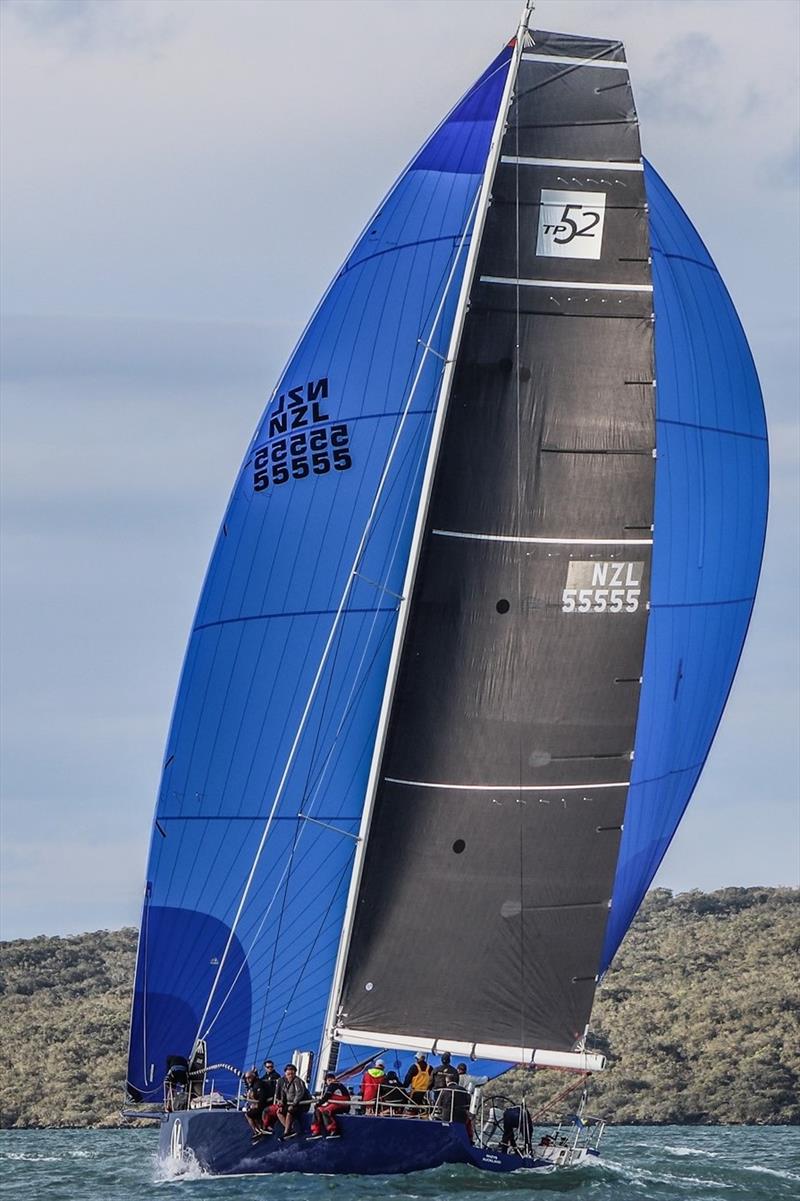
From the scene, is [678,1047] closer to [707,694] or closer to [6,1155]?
[6,1155]

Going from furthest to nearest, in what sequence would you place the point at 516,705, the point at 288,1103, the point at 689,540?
the point at 689,540 → the point at 516,705 → the point at 288,1103

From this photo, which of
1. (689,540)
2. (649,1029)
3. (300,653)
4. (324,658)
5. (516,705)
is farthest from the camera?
(649,1029)

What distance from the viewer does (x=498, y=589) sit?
2611 cm

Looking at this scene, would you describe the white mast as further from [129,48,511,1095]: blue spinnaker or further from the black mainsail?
[129,48,511,1095]: blue spinnaker

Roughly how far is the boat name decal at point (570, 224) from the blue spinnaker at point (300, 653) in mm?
1611

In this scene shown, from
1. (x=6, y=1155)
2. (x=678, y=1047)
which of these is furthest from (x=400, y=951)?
(x=678, y=1047)

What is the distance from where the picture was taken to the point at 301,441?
2822 cm

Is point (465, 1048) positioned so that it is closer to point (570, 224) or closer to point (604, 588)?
point (604, 588)

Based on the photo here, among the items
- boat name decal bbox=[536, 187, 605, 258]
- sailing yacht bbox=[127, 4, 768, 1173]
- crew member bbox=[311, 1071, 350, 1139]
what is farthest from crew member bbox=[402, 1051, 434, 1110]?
boat name decal bbox=[536, 187, 605, 258]

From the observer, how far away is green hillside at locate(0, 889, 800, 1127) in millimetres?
50844

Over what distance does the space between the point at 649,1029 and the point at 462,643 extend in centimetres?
3044

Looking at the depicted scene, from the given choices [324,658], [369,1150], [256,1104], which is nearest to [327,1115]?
[369,1150]

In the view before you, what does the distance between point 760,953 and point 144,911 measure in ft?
112

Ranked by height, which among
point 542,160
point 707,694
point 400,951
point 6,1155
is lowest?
point 6,1155
